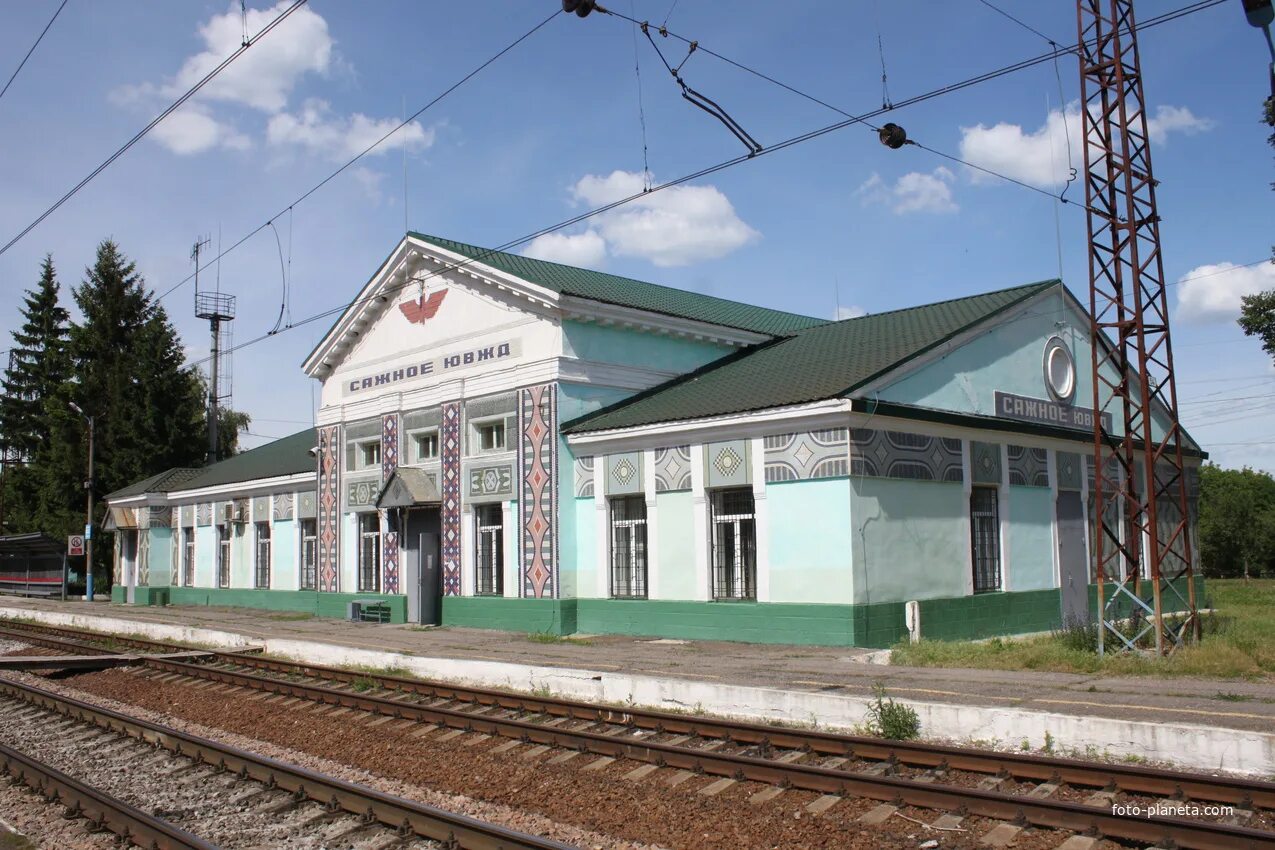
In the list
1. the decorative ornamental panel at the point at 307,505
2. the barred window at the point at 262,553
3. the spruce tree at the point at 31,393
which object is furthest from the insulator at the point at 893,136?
the spruce tree at the point at 31,393

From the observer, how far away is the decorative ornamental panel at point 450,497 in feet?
79.1

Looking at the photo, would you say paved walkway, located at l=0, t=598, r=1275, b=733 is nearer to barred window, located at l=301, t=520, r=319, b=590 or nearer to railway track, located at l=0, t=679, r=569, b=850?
railway track, located at l=0, t=679, r=569, b=850

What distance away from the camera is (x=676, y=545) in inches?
783

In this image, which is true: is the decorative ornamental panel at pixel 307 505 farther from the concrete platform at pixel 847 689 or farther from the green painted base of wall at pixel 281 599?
the concrete platform at pixel 847 689

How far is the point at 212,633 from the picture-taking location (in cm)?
2259

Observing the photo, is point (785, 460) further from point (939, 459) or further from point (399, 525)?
point (399, 525)

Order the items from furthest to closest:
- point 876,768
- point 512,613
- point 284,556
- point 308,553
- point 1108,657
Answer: point 284,556 → point 308,553 → point 512,613 → point 1108,657 → point 876,768

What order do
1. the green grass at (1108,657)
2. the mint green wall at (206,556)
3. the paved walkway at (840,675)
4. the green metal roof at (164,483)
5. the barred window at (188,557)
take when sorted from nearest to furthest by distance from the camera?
the paved walkway at (840,675)
the green grass at (1108,657)
the mint green wall at (206,556)
the barred window at (188,557)
the green metal roof at (164,483)

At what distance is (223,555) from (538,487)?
18.7m

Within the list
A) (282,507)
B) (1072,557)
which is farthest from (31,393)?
(1072,557)

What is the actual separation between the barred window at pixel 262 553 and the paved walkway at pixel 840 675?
9.25m

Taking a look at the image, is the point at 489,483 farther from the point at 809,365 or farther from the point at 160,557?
the point at 160,557

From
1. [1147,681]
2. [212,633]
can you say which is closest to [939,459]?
[1147,681]

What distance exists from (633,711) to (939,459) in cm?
973
